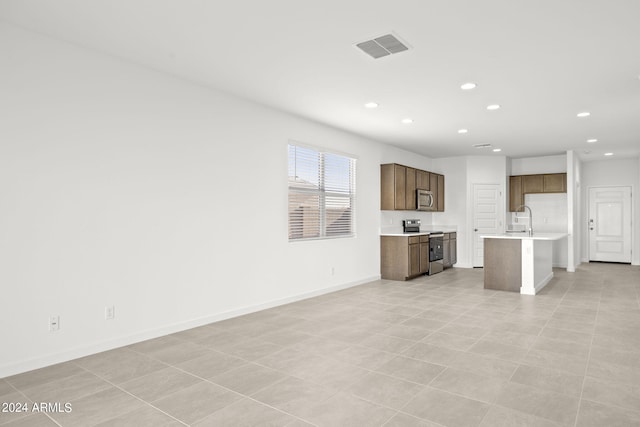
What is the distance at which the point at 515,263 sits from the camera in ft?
20.6

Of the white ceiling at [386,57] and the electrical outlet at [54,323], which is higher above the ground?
the white ceiling at [386,57]

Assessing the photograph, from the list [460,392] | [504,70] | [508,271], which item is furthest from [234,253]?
[508,271]

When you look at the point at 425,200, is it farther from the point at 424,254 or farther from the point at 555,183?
the point at 555,183

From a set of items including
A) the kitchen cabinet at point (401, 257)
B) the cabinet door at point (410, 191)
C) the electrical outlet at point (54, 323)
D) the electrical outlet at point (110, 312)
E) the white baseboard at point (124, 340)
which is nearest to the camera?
the white baseboard at point (124, 340)

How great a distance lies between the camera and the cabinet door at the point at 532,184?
9.41 m

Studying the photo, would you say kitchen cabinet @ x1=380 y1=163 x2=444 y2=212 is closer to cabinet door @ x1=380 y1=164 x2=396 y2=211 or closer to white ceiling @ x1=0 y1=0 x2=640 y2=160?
cabinet door @ x1=380 y1=164 x2=396 y2=211

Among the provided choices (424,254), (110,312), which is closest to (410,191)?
(424,254)

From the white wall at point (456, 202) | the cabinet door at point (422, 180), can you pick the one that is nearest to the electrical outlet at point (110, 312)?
the cabinet door at point (422, 180)

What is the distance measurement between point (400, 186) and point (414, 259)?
1.45 m

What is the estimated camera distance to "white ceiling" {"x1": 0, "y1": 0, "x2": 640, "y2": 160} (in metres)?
2.83

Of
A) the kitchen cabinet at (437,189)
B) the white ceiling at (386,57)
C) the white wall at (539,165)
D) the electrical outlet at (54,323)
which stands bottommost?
the electrical outlet at (54,323)

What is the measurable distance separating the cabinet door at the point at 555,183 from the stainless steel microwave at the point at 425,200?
283cm

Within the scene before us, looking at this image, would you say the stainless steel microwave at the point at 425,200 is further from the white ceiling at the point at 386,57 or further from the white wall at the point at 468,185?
the white ceiling at the point at 386,57

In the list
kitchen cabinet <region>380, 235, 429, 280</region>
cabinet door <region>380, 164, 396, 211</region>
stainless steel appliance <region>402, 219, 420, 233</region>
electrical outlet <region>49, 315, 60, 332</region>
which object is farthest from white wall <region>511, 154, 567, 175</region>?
electrical outlet <region>49, 315, 60, 332</region>
